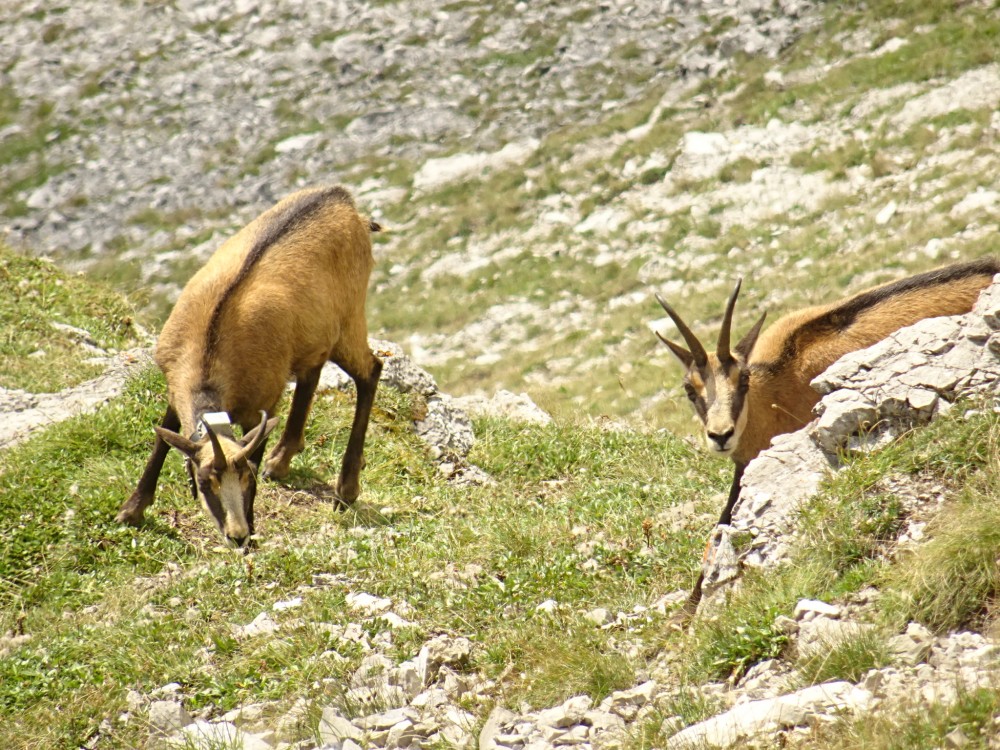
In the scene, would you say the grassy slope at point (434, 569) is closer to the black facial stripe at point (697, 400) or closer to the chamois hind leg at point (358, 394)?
the chamois hind leg at point (358, 394)

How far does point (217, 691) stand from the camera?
6.56 metres

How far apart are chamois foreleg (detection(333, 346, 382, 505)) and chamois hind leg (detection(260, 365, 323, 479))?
0.51m

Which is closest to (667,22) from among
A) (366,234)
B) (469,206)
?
(469,206)

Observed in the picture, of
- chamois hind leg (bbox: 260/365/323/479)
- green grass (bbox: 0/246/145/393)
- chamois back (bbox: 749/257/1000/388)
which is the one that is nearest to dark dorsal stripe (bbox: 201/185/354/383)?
chamois hind leg (bbox: 260/365/323/479)

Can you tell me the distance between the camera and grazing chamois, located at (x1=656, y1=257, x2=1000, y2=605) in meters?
8.30

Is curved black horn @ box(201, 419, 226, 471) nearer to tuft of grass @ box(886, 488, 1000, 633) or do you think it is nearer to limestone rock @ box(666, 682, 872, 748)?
limestone rock @ box(666, 682, 872, 748)

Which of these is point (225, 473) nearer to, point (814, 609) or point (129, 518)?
point (129, 518)

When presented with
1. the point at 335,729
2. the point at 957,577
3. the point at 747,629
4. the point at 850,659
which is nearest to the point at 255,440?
the point at 335,729

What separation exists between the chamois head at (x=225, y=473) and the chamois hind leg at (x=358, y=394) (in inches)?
68.7

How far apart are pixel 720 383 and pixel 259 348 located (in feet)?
13.5

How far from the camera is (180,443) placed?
27.6 ft

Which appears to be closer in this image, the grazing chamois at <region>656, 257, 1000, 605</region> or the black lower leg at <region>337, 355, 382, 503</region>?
the grazing chamois at <region>656, 257, 1000, 605</region>

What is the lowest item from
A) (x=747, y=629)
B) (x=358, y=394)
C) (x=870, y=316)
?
(x=358, y=394)

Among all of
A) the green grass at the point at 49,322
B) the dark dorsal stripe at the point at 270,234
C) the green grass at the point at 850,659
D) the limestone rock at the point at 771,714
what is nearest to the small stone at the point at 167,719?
the limestone rock at the point at 771,714
